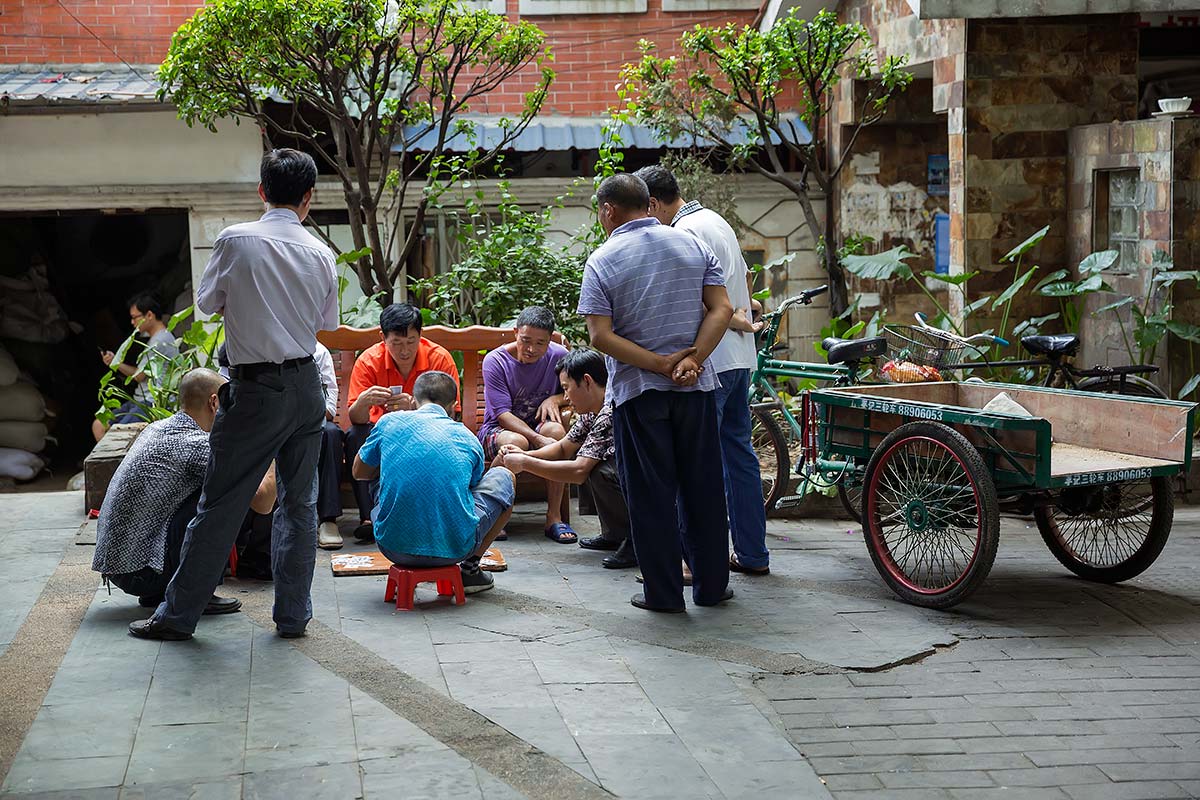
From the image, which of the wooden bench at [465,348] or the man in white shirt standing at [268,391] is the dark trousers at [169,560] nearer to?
the man in white shirt standing at [268,391]

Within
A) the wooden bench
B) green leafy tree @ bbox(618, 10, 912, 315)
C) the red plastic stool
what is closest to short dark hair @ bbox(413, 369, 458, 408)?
the red plastic stool

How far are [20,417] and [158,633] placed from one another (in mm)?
7462

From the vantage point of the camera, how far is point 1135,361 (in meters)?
9.48

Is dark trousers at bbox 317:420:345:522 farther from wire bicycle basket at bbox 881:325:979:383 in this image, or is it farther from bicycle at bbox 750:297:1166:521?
wire bicycle basket at bbox 881:325:979:383

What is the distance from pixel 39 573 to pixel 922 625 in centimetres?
432

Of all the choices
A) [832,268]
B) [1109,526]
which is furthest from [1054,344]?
[832,268]

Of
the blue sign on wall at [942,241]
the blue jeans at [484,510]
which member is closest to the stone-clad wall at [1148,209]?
the blue sign on wall at [942,241]

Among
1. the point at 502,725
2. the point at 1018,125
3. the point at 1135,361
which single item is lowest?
the point at 502,725

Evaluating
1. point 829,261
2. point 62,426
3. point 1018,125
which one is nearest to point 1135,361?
point 1018,125

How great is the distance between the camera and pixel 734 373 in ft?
21.2

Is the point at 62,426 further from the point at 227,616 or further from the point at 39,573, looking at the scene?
the point at 227,616

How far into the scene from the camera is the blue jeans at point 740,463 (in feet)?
21.5

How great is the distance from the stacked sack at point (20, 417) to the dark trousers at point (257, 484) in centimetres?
728

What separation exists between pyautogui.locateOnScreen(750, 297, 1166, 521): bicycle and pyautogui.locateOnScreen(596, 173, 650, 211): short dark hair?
172 cm
